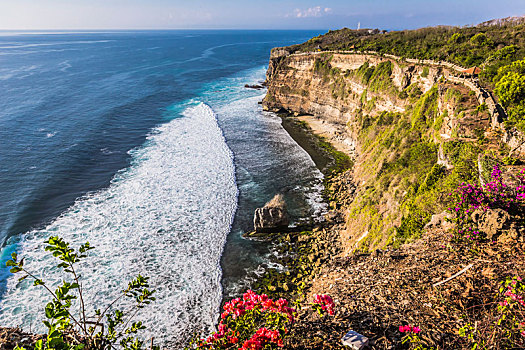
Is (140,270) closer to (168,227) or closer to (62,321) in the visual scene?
(168,227)

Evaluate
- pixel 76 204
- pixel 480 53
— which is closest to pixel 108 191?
pixel 76 204

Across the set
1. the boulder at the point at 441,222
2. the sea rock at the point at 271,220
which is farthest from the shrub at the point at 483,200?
the sea rock at the point at 271,220

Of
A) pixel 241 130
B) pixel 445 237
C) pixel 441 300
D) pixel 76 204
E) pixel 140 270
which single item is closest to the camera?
pixel 441 300

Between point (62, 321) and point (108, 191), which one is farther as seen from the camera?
point (108, 191)

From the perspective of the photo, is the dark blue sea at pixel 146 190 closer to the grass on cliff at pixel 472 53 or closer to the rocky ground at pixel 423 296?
the rocky ground at pixel 423 296

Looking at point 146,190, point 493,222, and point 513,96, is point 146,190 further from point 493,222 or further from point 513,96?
point 513,96

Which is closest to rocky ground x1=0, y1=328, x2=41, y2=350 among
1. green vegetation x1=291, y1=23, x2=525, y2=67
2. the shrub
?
the shrub

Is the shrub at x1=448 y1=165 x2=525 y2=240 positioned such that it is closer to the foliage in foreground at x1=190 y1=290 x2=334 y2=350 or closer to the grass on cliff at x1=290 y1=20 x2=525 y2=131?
the grass on cliff at x1=290 y1=20 x2=525 y2=131
